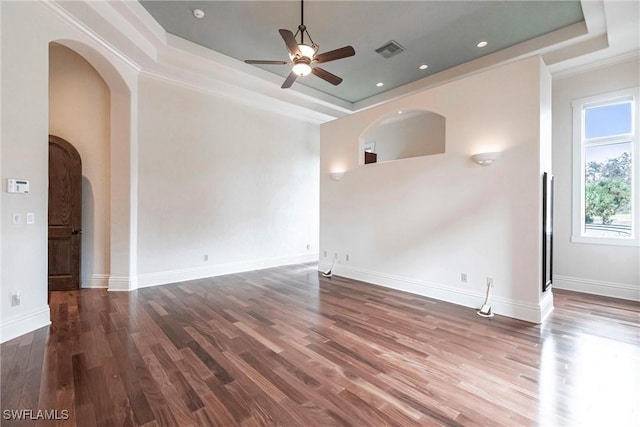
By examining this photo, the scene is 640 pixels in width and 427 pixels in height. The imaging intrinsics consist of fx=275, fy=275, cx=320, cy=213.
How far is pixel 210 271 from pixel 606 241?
695cm

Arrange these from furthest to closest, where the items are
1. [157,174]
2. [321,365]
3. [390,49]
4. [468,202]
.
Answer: [157,174] < [390,49] < [468,202] < [321,365]

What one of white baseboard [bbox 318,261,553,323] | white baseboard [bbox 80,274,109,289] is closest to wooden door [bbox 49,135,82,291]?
white baseboard [bbox 80,274,109,289]

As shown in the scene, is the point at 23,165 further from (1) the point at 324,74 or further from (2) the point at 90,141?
(1) the point at 324,74

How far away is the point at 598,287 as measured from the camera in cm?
449

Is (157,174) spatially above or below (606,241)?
above

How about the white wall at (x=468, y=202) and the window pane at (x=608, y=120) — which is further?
the window pane at (x=608, y=120)

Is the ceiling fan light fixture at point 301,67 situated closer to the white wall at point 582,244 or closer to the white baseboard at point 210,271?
the white baseboard at point 210,271

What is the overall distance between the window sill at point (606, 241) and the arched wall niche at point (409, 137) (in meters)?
2.87

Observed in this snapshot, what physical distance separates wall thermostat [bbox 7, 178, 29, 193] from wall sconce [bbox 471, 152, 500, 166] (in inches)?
214

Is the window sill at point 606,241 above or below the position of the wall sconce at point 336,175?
below

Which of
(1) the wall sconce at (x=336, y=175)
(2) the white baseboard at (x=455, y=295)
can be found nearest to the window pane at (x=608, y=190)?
(2) the white baseboard at (x=455, y=295)

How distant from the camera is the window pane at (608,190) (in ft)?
14.2

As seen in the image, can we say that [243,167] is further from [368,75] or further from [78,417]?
[78,417]

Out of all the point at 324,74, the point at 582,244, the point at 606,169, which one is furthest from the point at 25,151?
the point at 606,169
